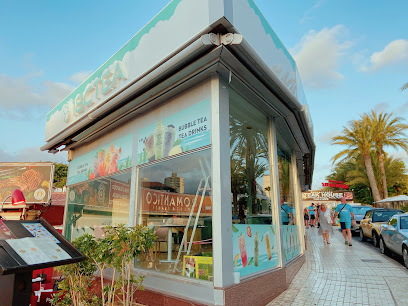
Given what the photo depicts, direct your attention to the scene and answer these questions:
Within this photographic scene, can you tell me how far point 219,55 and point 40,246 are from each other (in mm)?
3102

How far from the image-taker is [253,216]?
5008 millimetres

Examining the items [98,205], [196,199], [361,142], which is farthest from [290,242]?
[361,142]

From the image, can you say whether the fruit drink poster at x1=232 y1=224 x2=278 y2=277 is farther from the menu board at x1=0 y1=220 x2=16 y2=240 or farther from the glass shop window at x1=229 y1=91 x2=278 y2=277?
the menu board at x1=0 y1=220 x2=16 y2=240

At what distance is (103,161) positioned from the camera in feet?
23.4

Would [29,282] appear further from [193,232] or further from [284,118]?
[284,118]

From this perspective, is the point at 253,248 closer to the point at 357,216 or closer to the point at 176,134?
the point at 176,134

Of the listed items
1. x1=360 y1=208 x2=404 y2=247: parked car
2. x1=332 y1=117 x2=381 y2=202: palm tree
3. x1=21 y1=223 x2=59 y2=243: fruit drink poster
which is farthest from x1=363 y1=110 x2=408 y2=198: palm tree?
x1=21 y1=223 x2=59 y2=243: fruit drink poster

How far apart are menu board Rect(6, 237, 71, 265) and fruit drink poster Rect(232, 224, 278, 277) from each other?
2367 millimetres

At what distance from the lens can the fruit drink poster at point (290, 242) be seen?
20.7ft

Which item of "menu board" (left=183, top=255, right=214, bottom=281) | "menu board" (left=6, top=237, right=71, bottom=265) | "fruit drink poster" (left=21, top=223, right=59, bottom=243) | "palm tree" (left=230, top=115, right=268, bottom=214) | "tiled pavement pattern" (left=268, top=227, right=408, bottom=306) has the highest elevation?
"palm tree" (left=230, top=115, right=268, bottom=214)

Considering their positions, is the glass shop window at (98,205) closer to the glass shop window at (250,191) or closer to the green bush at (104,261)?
the green bush at (104,261)

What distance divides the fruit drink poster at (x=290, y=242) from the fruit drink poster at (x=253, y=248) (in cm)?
93

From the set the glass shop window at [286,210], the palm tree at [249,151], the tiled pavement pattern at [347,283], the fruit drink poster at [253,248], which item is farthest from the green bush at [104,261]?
the glass shop window at [286,210]

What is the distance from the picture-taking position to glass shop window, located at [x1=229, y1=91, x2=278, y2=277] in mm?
4445
